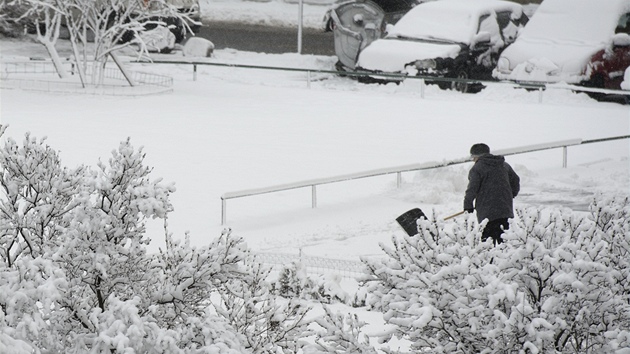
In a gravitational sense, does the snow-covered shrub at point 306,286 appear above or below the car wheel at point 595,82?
below

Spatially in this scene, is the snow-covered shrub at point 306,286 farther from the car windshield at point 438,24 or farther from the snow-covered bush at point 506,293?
the car windshield at point 438,24

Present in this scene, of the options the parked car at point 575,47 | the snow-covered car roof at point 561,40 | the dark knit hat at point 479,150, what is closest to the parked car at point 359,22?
the snow-covered car roof at point 561,40

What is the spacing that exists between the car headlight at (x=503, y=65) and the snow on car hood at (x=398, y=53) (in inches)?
33.3

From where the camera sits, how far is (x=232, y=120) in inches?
703

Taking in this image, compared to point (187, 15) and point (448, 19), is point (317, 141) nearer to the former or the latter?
point (448, 19)

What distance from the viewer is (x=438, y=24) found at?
905 inches

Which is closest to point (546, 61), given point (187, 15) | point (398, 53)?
point (398, 53)

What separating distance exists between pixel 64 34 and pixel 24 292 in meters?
25.2

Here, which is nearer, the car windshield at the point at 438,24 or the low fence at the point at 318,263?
the low fence at the point at 318,263

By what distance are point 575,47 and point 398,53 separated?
3.58 m

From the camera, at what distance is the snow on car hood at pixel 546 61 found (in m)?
20.5

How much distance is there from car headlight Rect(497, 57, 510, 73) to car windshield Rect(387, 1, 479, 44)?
31.2 inches

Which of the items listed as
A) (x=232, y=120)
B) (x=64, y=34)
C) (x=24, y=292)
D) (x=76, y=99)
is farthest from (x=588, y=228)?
(x=64, y=34)

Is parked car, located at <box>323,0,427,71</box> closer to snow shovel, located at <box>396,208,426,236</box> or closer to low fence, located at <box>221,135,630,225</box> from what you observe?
low fence, located at <box>221,135,630,225</box>
